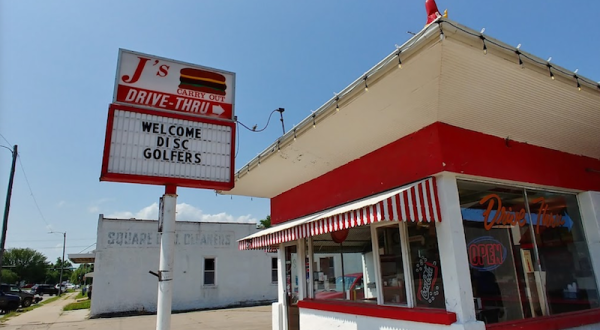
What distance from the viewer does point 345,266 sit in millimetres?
7328

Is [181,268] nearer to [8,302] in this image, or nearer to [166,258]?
[8,302]

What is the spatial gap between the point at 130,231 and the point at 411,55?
20.3 meters

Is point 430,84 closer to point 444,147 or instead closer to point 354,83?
point 354,83

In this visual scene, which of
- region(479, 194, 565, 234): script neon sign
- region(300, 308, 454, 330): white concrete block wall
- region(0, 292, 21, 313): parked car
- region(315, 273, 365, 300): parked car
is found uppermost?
region(479, 194, 565, 234): script neon sign

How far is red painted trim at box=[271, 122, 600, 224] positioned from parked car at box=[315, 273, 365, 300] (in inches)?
56.5

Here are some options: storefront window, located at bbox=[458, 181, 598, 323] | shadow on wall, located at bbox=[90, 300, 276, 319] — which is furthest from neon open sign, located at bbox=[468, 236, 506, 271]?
shadow on wall, located at bbox=[90, 300, 276, 319]

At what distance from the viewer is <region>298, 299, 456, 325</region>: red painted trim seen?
15.4 ft

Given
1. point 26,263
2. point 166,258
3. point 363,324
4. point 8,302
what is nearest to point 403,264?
point 363,324

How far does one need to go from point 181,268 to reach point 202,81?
58.5 feet

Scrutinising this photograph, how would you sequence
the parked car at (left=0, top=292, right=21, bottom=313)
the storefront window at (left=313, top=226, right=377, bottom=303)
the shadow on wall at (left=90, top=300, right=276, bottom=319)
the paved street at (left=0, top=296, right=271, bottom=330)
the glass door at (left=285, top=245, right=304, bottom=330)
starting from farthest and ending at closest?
the parked car at (left=0, top=292, right=21, bottom=313) → the shadow on wall at (left=90, top=300, right=276, bottom=319) → the paved street at (left=0, top=296, right=271, bottom=330) → the glass door at (left=285, top=245, right=304, bottom=330) → the storefront window at (left=313, top=226, right=377, bottom=303)

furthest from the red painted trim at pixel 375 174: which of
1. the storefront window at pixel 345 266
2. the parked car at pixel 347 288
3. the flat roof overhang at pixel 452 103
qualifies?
the parked car at pixel 347 288

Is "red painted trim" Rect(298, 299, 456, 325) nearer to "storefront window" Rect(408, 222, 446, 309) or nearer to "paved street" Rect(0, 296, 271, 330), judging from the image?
"storefront window" Rect(408, 222, 446, 309)

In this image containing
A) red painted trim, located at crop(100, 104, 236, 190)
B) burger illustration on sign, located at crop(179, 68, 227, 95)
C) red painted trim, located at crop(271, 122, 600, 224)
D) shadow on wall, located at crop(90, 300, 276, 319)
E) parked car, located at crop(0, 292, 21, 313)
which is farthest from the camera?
parked car, located at crop(0, 292, 21, 313)

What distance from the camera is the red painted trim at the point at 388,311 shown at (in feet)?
15.4
